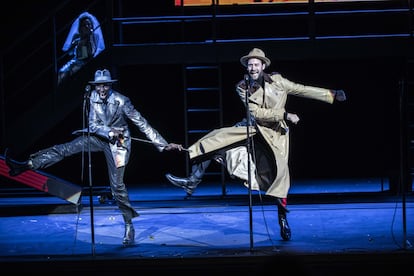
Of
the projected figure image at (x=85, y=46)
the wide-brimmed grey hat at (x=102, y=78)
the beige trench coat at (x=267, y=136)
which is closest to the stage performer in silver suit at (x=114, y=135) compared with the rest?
the wide-brimmed grey hat at (x=102, y=78)

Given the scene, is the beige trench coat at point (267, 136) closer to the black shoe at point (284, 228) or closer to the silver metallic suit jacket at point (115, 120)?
the black shoe at point (284, 228)

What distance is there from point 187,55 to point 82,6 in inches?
110

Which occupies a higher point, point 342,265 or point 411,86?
point 411,86

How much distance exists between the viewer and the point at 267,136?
8.51m

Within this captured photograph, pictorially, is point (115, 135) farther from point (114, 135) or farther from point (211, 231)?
point (211, 231)

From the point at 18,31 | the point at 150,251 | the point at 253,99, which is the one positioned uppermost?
the point at 18,31

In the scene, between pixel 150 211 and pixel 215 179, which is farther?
pixel 215 179

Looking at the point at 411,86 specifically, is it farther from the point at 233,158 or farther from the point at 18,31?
the point at 18,31

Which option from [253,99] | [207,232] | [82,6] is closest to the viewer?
[253,99]

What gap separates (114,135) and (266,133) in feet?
5.01

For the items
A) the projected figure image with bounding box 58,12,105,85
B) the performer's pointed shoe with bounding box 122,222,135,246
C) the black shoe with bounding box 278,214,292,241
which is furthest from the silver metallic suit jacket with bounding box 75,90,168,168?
the projected figure image with bounding box 58,12,105,85

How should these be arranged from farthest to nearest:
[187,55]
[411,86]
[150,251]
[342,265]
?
[411,86] < [187,55] < [150,251] < [342,265]

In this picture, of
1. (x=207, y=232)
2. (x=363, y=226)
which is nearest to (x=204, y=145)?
(x=207, y=232)

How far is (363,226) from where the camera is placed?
9258mm
